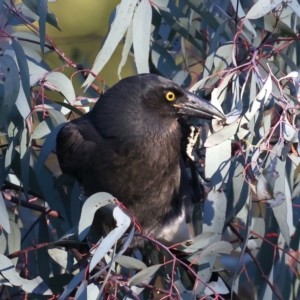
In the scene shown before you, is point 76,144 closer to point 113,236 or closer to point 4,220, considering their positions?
point 4,220

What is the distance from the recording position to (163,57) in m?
2.53

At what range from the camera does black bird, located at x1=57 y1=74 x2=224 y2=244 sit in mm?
2246

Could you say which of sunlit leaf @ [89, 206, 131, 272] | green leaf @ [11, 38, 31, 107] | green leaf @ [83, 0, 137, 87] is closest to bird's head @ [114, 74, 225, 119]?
green leaf @ [83, 0, 137, 87]

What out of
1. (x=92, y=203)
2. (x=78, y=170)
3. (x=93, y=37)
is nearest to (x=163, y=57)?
(x=78, y=170)

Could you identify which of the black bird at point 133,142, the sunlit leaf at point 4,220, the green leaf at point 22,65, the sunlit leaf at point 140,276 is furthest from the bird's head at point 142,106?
the sunlit leaf at point 140,276

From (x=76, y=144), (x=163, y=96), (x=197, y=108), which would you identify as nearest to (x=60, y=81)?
(x=76, y=144)

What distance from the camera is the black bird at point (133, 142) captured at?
2246 mm

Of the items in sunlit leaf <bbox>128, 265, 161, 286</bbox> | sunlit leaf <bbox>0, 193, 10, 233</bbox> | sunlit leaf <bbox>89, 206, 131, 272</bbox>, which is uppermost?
sunlit leaf <bbox>89, 206, 131, 272</bbox>

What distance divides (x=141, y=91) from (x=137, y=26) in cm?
21

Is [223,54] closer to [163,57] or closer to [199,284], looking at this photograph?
[163,57]

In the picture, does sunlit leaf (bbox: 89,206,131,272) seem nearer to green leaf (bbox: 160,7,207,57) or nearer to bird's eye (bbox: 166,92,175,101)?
bird's eye (bbox: 166,92,175,101)

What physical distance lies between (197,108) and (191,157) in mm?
184

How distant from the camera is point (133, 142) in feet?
7.36

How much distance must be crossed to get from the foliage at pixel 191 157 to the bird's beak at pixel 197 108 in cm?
4
